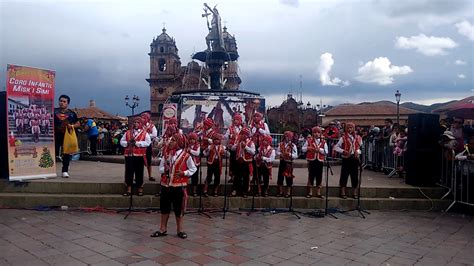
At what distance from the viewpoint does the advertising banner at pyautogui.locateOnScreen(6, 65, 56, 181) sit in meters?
8.66

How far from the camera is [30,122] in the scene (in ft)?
29.5

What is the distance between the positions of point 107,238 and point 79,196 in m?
2.74

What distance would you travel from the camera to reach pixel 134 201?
330 inches

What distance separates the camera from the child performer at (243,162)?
28.2 ft

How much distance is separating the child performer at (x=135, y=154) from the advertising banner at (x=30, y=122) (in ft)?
7.49

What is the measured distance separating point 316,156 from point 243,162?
1659 mm

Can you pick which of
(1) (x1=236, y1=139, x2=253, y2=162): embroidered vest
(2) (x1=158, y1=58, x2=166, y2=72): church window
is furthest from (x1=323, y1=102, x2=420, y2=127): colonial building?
(1) (x1=236, y1=139, x2=253, y2=162): embroidered vest

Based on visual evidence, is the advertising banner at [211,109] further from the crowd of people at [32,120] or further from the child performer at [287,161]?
the crowd of people at [32,120]

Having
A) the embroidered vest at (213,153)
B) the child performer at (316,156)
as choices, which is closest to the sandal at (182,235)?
the embroidered vest at (213,153)

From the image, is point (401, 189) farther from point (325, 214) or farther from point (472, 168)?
point (325, 214)

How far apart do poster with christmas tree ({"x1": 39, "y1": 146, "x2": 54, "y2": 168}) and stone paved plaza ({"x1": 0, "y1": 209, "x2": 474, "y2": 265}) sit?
63.4 inches

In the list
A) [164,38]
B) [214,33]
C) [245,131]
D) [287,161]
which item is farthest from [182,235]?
[164,38]

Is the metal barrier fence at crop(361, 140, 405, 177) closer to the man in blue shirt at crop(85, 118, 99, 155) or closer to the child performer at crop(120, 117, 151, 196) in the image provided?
the child performer at crop(120, 117, 151, 196)

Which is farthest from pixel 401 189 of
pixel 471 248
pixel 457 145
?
pixel 471 248
